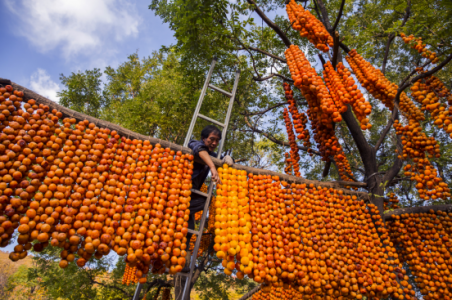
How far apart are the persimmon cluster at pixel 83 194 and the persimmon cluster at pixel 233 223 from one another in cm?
41

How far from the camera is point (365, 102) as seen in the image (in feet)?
9.48

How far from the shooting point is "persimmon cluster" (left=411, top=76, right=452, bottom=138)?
9.23 feet

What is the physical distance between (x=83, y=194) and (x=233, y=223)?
1.53 metres

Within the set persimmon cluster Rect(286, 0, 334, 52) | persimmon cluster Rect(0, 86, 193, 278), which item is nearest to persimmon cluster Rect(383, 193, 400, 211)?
persimmon cluster Rect(286, 0, 334, 52)

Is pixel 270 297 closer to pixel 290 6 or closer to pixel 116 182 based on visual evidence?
pixel 116 182

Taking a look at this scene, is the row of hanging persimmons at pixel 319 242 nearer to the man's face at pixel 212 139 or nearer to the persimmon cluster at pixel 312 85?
the man's face at pixel 212 139

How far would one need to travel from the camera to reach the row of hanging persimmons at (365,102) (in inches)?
116

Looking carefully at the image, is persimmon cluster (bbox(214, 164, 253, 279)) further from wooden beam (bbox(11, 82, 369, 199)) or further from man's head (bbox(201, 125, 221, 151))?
man's head (bbox(201, 125, 221, 151))

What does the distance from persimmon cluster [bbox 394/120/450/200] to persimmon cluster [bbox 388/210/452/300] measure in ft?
2.00

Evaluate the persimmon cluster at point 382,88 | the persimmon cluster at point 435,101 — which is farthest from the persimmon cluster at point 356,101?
the persimmon cluster at point 435,101

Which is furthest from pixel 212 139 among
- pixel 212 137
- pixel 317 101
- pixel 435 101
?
pixel 435 101

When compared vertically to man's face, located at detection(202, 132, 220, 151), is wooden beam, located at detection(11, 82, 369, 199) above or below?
below

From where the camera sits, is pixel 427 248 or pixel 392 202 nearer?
pixel 427 248

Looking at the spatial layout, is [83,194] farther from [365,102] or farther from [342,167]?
[342,167]
